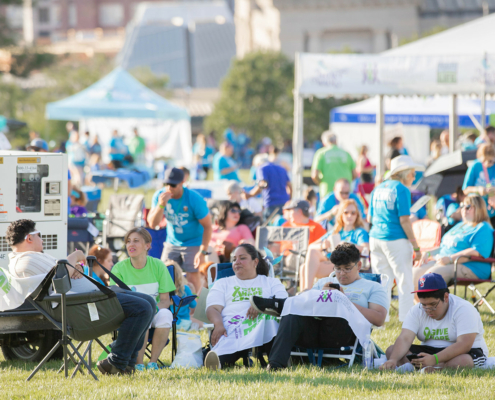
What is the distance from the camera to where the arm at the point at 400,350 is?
5.36 metres

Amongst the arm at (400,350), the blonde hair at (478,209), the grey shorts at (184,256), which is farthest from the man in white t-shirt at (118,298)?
the blonde hair at (478,209)

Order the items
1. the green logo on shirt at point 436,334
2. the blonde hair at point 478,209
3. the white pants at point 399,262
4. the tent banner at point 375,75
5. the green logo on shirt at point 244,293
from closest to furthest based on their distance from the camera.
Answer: the green logo on shirt at point 436,334 → the green logo on shirt at point 244,293 → the white pants at point 399,262 → the blonde hair at point 478,209 → the tent banner at point 375,75

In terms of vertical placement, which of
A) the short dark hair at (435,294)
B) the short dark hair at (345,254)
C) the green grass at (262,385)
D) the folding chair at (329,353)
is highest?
the short dark hair at (345,254)

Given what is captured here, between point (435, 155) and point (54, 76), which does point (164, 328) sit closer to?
point (435, 155)

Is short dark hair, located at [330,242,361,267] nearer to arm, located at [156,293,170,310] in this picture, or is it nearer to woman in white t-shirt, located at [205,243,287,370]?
woman in white t-shirt, located at [205,243,287,370]

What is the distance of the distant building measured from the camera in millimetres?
59375

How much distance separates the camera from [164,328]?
5.78 metres

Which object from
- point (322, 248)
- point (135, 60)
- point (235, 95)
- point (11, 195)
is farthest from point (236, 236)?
point (135, 60)

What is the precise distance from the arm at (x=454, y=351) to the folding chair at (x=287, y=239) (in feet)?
10.7

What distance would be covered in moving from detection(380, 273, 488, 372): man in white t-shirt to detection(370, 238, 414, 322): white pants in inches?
67.5

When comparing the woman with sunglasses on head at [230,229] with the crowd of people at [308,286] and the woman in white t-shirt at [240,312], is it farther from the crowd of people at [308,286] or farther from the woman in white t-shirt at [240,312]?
the woman in white t-shirt at [240,312]

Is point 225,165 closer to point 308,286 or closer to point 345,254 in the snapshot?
point 308,286

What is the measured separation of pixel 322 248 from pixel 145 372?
3.42 m

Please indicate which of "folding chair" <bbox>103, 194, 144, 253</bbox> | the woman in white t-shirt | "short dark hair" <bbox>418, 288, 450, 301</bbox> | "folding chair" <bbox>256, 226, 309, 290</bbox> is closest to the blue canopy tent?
"folding chair" <bbox>103, 194, 144, 253</bbox>
